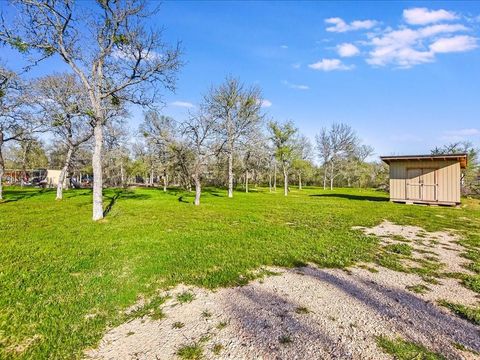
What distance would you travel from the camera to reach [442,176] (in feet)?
62.0

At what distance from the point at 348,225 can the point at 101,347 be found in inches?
392

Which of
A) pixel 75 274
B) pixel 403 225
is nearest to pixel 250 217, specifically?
pixel 403 225

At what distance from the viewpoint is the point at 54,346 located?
128 inches

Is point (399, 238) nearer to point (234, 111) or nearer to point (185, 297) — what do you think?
point (185, 297)

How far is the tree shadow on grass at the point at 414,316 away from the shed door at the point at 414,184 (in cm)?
1800

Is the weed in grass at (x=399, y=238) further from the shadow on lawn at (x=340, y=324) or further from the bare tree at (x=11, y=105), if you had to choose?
the bare tree at (x=11, y=105)

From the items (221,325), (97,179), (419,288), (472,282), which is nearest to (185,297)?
(221,325)

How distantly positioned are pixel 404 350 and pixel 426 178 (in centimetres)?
2017

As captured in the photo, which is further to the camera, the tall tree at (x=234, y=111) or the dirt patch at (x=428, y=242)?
the tall tree at (x=234, y=111)

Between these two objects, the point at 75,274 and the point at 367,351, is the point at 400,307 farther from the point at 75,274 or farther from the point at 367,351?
the point at 75,274

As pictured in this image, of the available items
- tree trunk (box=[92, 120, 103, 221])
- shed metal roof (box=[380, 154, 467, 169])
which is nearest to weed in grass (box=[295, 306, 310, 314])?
tree trunk (box=[92, 120, 103, 221])

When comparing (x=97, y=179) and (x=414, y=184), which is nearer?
(x=97, y=179)

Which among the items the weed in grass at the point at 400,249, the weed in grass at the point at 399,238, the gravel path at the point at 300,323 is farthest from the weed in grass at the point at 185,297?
the weed in grass at the point at 399,238

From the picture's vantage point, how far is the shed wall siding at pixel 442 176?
18406 mm
